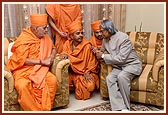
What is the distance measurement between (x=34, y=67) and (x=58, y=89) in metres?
0.34

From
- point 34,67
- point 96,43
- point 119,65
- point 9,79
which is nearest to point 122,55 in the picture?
point 119,65

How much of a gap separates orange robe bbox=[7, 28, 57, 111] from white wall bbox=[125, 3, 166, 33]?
1535 mm

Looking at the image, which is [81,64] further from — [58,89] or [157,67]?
[157,67]

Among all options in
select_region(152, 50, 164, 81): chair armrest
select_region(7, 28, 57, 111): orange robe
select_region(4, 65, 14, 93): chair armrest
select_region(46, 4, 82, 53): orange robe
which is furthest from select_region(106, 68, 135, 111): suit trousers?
select_region(4, 65, 14, 93): chair armrest

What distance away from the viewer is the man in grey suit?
3.09 meters

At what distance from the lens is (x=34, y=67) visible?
301cm

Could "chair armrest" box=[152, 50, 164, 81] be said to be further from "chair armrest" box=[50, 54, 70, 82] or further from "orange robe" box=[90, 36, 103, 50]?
"chair armrest" box=[50, 54, 70, 82]

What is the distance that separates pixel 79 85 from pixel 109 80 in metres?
0.42

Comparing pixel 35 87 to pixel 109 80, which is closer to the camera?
pixel 35 87

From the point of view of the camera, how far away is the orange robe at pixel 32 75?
2.80 metres

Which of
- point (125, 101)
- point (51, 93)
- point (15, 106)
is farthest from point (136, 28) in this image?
point (15, 106)

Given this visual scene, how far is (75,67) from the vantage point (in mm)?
3422

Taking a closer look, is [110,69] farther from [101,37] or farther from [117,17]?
[117,17]

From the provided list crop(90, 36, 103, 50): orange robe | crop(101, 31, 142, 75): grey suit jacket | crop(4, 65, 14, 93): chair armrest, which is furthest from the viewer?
crop(90, 36, 103, 50): orange robe
